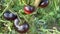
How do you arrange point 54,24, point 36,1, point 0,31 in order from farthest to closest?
point 54,24 < point 0,31 < point 36,1

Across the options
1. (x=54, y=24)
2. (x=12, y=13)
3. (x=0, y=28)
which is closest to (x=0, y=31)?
(x=0, y=28)

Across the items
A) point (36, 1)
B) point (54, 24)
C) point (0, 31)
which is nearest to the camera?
point (36, 1)

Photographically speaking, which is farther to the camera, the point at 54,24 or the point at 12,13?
the point at 54,24

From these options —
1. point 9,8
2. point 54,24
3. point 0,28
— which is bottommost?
point 54,24

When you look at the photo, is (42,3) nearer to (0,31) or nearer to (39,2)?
(39,2)

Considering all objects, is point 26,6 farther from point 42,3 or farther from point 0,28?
point 0,28

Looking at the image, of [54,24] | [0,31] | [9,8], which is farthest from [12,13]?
[54,24]

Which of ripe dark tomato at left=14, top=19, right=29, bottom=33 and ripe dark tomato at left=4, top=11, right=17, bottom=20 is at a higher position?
ripe dark tomato at left=4, top=11, right=17, bottom=20

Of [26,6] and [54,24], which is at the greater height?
[26,6]

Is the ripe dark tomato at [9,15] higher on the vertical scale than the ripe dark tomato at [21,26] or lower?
higher

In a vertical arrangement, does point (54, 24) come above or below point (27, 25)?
below
